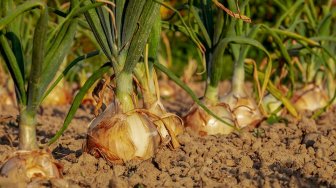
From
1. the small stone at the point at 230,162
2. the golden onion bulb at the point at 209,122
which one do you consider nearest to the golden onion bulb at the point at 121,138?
the small stone at the point at 230,162

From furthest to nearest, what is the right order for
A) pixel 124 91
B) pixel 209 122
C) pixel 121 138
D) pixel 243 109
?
pixel 243 109 < pixel 209 122 < pixel 124 91 < pixel 121 138

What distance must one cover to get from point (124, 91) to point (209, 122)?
2.80ft

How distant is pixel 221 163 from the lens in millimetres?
2891

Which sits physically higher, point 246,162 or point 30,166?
point 30,166

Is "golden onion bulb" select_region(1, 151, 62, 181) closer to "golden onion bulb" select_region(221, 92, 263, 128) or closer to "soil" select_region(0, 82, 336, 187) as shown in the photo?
"soil" select_region(0, 82, 336, 187)

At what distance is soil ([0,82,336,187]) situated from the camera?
2.61m

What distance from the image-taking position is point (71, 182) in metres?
2.61

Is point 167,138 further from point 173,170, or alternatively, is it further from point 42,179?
point 42,179

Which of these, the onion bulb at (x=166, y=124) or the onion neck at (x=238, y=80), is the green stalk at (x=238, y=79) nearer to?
the onion neck at (x=238, y=80)

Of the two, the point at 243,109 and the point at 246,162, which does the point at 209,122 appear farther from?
the point at 246,162

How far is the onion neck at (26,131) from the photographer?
103 inches

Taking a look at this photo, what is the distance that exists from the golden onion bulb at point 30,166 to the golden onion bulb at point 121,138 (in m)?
0.32

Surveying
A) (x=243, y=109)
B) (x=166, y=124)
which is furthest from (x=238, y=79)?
(x=166, y=124)

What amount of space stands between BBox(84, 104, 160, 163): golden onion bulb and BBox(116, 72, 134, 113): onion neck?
0.04 m
